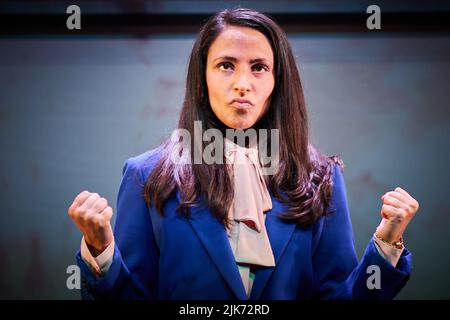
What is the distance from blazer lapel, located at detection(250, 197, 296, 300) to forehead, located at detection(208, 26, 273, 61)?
404 mm

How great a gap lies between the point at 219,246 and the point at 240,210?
4.5 inches

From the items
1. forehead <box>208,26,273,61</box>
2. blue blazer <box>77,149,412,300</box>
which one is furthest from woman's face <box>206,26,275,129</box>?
blue blazer <box>77,149,412,300</box>

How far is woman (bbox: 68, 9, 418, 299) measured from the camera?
1611mm

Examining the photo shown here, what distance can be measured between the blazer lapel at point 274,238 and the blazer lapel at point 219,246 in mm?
39

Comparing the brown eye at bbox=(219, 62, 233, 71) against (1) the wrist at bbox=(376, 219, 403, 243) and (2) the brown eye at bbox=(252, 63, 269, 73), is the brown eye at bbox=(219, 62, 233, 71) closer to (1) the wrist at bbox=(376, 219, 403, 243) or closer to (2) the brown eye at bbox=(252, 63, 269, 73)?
(2) the brown eye at bbox=(252, 63, 269, 73)

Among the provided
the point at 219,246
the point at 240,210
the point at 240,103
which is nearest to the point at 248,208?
the point at 240,210

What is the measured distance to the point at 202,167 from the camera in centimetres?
169

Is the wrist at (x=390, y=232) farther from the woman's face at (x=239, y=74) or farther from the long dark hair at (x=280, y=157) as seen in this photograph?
the woman's face at (x=239, y=74)

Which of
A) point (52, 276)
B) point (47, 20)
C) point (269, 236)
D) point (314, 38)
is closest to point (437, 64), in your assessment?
point (314, 38)

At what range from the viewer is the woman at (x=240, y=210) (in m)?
1.61

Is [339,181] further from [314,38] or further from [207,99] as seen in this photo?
[314,38]

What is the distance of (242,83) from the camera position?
166 centimetres

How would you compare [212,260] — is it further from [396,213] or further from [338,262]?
[396,213]

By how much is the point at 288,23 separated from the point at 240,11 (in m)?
0.50
